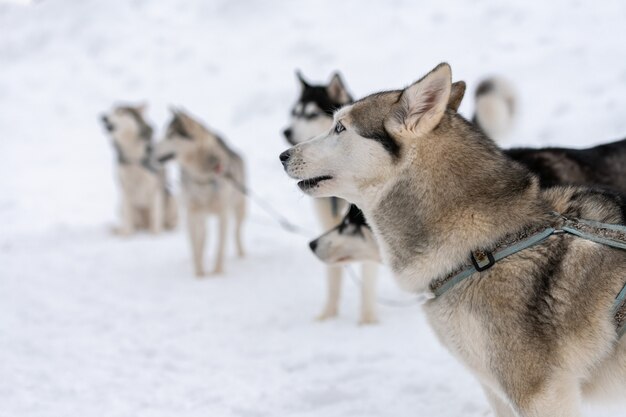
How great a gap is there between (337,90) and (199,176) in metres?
2.42

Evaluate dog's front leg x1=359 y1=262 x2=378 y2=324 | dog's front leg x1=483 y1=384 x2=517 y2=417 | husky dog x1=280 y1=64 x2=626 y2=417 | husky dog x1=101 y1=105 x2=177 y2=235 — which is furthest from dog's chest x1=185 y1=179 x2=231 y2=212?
dog's front leg x1=483 y1=384 x2=517 y2=417

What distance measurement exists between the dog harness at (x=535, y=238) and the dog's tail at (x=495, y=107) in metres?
3.24

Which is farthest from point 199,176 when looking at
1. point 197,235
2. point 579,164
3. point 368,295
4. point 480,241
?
point 480,241

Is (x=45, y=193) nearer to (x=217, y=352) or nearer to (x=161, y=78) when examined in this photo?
(x=161, y=78)

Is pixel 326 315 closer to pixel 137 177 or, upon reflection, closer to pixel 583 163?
pixel 583 163

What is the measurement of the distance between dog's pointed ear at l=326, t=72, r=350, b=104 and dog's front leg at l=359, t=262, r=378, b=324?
150cm

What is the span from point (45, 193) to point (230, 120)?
3.84m

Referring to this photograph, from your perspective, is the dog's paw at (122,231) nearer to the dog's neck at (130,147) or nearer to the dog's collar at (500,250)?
the dog's neck at (130,147)

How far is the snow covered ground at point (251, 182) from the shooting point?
158 inches

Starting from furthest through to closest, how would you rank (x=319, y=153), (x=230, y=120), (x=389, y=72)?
(x=230, y=120)
(x=389, y=72)
(x=319, y=153)

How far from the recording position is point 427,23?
43.4 feet

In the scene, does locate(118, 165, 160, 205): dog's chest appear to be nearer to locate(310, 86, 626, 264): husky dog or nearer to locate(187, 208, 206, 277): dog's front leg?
locate(187, 208, 206, 277): dog's front leg

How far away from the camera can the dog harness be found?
2.31 meters

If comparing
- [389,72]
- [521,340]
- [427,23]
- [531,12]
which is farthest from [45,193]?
[521,340]
